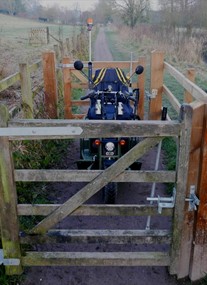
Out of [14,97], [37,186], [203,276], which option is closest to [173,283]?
[203,276]

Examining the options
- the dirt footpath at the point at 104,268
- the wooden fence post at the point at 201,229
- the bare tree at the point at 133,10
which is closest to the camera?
the wooden fence post at the point at 201,229

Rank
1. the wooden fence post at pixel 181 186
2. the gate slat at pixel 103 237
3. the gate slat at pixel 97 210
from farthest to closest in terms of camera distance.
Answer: the gate slat at pixel 103 237, the gate slat at pixel 97 210, the wooden fence post at pixel 181 186

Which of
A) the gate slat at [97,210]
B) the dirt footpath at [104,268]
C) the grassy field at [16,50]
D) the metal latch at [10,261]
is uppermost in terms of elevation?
the grassy field at [16,50]

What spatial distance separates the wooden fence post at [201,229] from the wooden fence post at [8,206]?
157 cm

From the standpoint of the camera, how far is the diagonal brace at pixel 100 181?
8.94 ft

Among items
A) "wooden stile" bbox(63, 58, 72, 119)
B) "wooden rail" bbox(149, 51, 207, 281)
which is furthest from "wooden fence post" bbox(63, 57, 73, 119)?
"wooden rail" bbox(149, 51, 207, 281)

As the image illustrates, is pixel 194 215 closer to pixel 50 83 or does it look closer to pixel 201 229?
pixel 201 229

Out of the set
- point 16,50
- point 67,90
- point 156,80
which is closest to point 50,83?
point 67,90

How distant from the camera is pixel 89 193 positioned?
285 cm

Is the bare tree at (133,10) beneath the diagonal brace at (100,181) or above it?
above

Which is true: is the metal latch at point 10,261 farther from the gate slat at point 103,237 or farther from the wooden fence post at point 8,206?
the gate slat at point 103,237

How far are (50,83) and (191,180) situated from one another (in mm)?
4489

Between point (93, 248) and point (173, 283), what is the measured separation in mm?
918

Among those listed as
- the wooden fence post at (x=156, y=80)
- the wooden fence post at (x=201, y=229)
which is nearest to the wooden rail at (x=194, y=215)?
the wooden fence post at (x=201, y=229)
